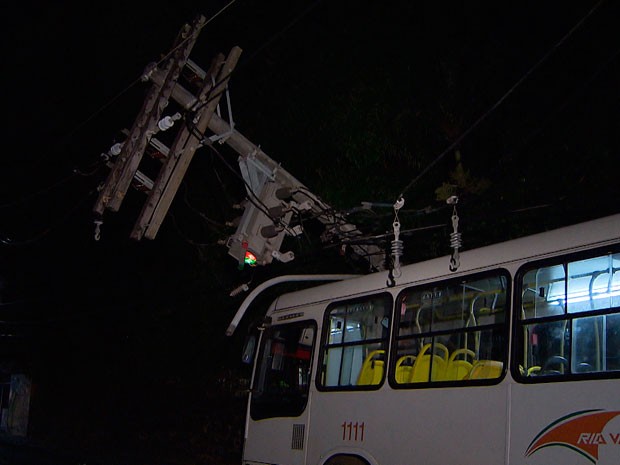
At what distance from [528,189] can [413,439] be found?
4.79 meters

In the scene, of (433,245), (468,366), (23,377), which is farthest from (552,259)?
(23,377)

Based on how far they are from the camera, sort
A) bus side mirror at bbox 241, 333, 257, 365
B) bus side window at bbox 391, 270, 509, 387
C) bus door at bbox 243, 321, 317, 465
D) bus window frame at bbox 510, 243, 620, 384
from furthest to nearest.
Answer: bus side mirror at bbox 241, 333, 257, 365
bus door at bbox 243, 321, 317, 465
bus side window at bbox 391, 270, 509, 387
bus window frame at bbox 510, 243, 620, 384

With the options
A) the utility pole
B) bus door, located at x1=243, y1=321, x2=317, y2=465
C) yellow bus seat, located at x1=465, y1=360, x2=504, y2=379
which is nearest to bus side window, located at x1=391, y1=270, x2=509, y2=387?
yellow bus seat, located at x1=465, y1=360, x2=504, y2=379

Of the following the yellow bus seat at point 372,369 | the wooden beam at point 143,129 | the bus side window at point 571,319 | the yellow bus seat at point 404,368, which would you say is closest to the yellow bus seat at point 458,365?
the yellow bus seat at point 404,368

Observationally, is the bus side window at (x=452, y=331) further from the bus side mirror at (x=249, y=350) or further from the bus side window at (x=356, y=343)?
the bus side mirror at (x=249, y=350)

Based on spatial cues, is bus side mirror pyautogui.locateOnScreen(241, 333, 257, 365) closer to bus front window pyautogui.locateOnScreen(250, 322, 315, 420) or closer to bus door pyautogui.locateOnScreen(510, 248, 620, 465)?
bus front window pyautogui.locateOnScreen(250, 322, 315, 420)

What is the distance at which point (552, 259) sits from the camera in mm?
5871

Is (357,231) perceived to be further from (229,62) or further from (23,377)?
(23,377)

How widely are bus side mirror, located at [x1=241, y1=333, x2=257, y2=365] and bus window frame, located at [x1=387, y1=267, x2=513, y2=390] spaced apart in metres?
2.75

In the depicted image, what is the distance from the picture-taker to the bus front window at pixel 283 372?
8320 mm

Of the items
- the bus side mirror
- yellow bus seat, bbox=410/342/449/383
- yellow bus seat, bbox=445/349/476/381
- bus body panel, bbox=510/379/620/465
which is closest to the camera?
bus body panel, bbox=510/379/620/465

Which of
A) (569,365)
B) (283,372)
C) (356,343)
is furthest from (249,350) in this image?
(569,365)

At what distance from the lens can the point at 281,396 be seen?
28.1 ft

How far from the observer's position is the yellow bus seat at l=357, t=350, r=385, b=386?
7203 millimetres
